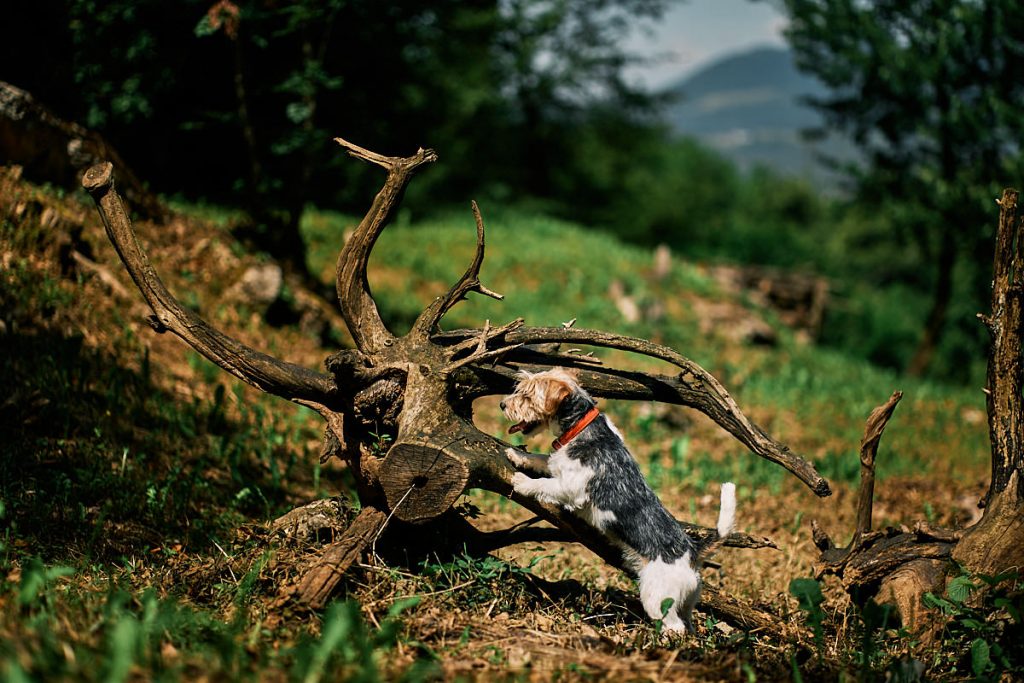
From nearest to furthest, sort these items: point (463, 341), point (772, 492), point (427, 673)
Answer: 1. point (427, 673)
2. point (463, 341)
3. point (772, 492)

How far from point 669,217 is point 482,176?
11869mm

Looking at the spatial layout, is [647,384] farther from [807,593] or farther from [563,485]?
[807,593]

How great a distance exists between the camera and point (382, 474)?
416cm

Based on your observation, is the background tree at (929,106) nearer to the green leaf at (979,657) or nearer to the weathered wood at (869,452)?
the weathered wood at (869,452)

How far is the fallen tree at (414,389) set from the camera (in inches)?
162

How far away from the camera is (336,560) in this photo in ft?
12.7

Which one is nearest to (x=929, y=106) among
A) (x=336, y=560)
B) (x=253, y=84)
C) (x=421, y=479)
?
(x=253, y=84)

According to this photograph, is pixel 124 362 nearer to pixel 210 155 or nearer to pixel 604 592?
pixel 604 592

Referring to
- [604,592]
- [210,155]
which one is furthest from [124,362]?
[210,155]

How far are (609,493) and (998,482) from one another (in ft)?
8.12

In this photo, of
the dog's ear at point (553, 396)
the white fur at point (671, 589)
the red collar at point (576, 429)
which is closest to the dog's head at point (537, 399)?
the dog's ear at point (553, 396)

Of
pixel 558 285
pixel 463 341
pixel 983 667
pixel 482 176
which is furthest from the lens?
pixel 482 176

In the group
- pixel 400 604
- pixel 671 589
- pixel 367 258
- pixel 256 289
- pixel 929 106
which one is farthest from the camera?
pixel 929 106

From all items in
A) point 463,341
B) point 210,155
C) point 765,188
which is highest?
point 210,155
